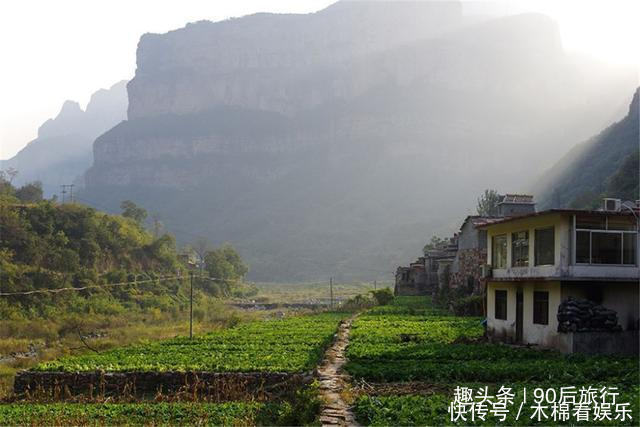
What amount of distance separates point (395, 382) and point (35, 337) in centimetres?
3361

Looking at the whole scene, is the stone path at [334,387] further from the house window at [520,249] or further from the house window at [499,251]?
the house window at [520,249]

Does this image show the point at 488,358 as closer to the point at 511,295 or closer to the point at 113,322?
the point at 511,295

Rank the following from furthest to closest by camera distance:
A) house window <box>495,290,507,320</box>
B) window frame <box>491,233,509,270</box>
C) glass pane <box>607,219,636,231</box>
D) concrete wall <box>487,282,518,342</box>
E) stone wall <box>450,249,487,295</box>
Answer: stone wall <box>450,249,487,295</box>, house window <box>495,290,507,320</box>, window frame <box>491,233,509,270</box>, concrete wall <box>487,282,518,342</box>, glass pane <box>607,219,636,231</box>

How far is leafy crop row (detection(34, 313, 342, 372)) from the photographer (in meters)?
25.3

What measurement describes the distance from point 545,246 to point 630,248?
141 inches

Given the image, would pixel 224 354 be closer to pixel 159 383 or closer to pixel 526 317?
pixel 159 383

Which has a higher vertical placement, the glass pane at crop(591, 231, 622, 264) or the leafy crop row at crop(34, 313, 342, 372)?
the glass pane at crop(591, 231, 622, 264)

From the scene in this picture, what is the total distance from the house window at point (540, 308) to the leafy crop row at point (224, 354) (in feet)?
33.1

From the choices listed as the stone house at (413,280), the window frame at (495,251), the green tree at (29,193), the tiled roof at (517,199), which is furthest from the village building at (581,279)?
the green tree at (29,193)

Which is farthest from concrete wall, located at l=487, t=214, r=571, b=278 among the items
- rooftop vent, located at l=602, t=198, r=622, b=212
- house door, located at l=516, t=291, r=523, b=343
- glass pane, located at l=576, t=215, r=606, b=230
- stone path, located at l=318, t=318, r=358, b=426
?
stone path, located at l=318, t=318, r=358, b=426

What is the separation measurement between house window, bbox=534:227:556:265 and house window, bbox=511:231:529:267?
3.42 ft

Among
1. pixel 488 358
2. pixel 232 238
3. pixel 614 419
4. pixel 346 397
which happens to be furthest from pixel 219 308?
pixel 232 238

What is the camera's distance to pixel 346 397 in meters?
18.3

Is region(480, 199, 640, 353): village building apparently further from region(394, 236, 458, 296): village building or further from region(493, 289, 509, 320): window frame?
region(394, 236, 458, 296): village building
